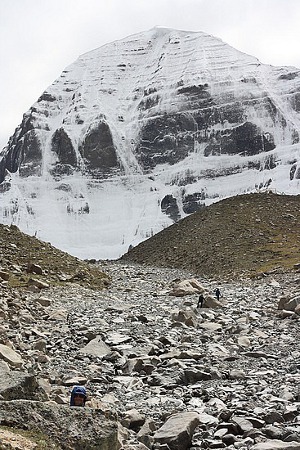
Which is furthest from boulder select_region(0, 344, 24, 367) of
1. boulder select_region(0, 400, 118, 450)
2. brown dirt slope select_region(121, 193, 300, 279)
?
brown dirt slope select_region(121, 193, 300, 279)

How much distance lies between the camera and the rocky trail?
6.58 meters

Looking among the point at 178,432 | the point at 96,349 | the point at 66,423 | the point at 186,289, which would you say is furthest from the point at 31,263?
the point at 66,423

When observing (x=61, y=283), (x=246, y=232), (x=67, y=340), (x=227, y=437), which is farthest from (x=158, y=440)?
(x=246, y=232)

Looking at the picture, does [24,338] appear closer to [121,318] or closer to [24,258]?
[121,318]

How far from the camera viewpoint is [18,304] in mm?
21484

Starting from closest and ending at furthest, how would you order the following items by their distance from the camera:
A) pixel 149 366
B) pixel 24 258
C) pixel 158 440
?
pixel 158 440 → pixel 149 366 → pixel 24 258

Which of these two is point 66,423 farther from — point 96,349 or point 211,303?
point 211,303

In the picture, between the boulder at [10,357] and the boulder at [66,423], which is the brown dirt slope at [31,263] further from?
the boulder at [66,423]

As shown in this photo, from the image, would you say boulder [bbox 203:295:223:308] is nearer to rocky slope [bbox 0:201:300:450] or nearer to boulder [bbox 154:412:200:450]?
rocky slope [bbox 0:201:300:450]

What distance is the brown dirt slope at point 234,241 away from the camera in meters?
55.7

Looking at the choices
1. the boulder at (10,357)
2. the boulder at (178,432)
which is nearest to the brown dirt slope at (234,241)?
the boulder at (10,357)

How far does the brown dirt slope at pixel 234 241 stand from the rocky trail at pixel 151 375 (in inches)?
1026

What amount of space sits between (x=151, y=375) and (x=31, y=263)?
26.3 metres

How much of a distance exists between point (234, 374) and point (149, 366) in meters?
2.12
